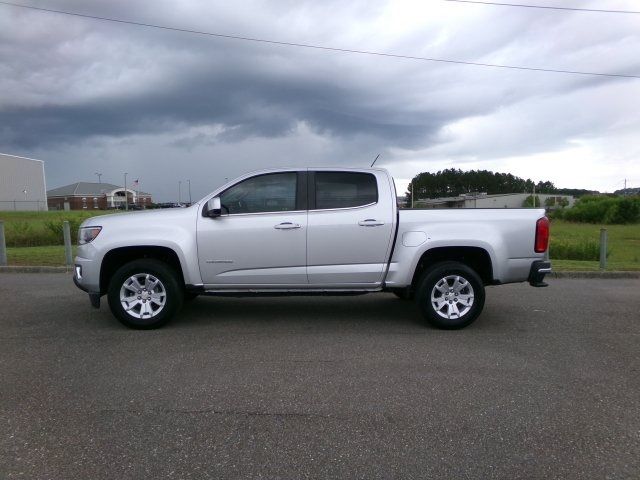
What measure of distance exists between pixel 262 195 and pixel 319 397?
114 inches

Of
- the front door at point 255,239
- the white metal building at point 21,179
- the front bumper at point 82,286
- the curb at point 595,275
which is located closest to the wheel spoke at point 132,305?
the front bumper at point 82,286

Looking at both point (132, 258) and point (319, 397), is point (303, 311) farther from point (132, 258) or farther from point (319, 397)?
point (319, 397)

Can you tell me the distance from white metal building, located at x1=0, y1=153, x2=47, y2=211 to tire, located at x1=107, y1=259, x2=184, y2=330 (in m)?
80.2

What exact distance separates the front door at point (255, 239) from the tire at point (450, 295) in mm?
1479

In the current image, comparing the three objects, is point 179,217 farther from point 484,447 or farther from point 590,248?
point 590,248

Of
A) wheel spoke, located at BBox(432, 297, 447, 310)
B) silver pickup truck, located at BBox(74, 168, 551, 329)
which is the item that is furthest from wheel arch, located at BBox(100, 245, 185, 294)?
wheel spoke, located at BBox(432, 297, 447, 310)

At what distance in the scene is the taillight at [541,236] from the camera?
6104mm

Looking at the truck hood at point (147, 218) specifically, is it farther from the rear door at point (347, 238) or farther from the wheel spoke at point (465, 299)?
the wheel spoke at point (465, 299)

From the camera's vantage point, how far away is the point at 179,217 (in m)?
6.12

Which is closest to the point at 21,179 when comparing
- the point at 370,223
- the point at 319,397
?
the point at 370,223

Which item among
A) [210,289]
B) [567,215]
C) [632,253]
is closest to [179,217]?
[210,289]

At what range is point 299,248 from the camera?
6.08 meters

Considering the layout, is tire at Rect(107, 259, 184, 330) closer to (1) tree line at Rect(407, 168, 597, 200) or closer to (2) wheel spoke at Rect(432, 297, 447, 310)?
(2) wheel spoke at Rect(432, 297, 447, 310)

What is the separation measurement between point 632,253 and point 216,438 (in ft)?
60.8
